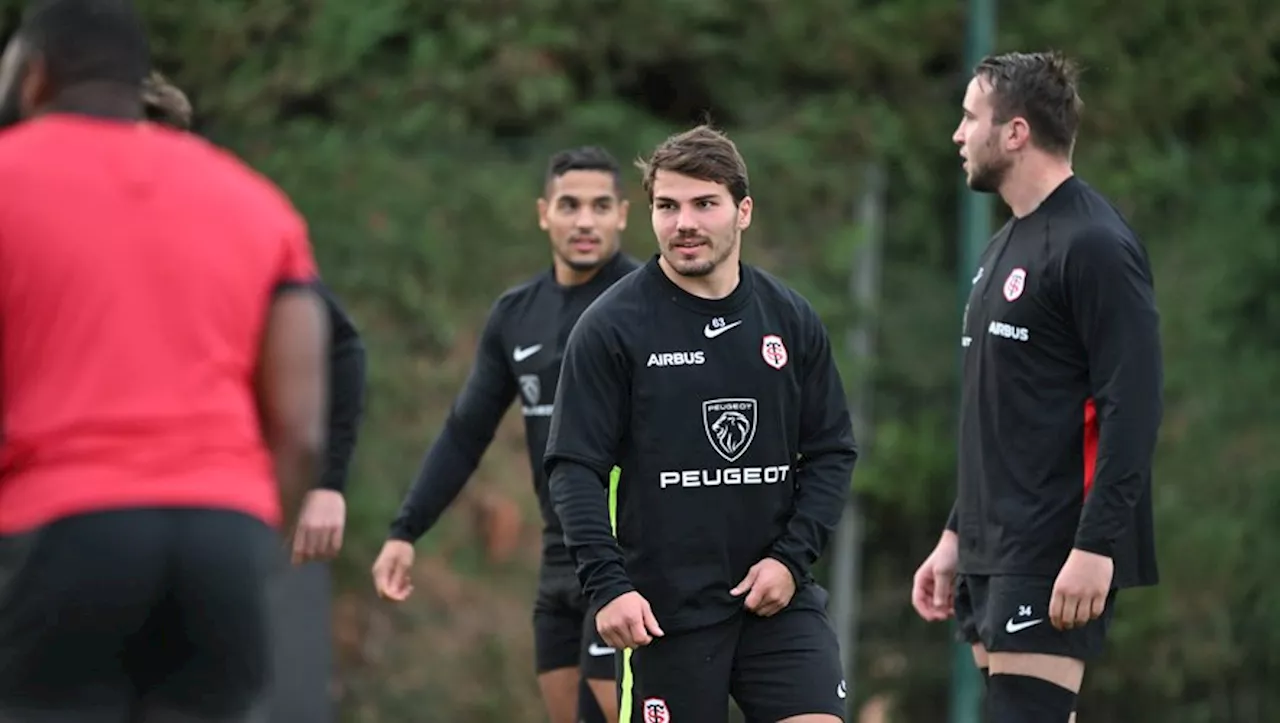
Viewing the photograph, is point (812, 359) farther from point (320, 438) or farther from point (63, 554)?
point (63, 554)

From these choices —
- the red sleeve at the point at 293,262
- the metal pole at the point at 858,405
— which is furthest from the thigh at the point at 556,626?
the metal pole at the point at 858,405

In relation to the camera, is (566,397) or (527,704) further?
(527,704)

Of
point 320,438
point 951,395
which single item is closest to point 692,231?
point 320,438

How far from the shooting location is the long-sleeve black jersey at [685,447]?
5.58 m

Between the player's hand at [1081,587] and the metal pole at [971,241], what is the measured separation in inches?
197

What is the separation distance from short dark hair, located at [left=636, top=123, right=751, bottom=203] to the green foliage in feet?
16.2

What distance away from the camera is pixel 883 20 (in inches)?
464

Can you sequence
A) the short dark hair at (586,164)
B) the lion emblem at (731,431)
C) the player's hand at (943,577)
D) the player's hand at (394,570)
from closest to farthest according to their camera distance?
the lion emblem at (731,431)
the player's hand at (943,577)
the player's hand at (394,570)
the short dark hair at (586,164)

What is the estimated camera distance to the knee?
18.8ft

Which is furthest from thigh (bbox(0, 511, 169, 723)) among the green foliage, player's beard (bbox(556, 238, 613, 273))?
the green foliage

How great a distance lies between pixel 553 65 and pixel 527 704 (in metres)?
3.51

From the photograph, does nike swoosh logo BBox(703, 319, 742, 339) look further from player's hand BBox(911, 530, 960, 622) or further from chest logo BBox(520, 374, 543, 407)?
chest logo BBox(520, 374, 543, 407)

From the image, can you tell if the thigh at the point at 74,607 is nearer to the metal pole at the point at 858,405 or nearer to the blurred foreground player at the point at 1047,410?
the blurred foreground player at the point at 1047,410

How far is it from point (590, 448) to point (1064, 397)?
139 centimetres
